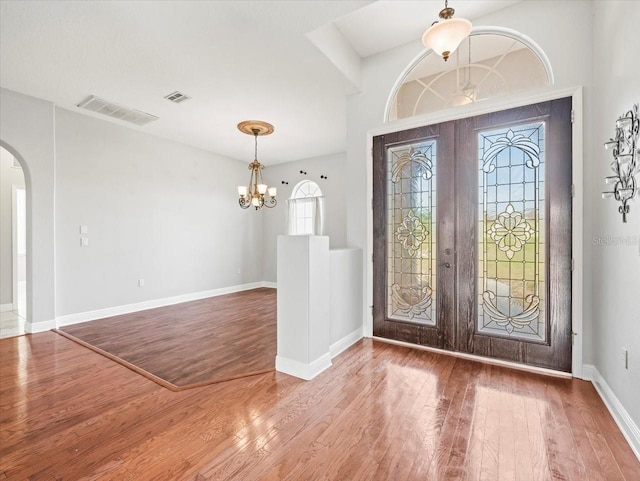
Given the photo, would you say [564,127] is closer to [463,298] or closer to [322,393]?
[463,298]

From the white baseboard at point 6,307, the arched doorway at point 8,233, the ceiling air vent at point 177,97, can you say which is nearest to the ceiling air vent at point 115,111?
the ceiling air vent at point 177,97

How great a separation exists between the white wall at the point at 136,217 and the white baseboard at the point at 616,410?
19.3ft

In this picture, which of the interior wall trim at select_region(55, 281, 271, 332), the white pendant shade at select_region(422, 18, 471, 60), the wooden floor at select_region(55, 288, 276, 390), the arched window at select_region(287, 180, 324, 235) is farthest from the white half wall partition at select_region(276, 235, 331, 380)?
the arched window at select_region(287, 180, 324, 235)

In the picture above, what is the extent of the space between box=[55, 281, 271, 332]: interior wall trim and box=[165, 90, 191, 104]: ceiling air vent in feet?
10.9

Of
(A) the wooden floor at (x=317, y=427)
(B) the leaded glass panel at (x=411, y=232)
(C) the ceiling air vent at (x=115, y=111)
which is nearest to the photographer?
(A) the wooden floor at (x=317, y=427)

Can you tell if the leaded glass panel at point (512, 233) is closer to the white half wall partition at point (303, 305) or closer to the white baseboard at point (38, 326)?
the white half wall partition at point (303, 305)

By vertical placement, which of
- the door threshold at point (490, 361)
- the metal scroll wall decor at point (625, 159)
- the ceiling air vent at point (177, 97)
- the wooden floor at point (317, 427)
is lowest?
the wooden floor at point (317, 427)

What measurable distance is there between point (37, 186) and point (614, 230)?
5.97 metres

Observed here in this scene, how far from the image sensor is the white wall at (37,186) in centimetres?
358

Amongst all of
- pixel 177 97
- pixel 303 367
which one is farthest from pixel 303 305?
pixel 177 97

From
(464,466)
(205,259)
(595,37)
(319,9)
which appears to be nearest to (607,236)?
(595,37)

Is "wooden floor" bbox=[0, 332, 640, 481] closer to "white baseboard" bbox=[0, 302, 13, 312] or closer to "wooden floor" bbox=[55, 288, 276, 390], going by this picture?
"wooden floor" bbox=[55, 288, 276, 390]

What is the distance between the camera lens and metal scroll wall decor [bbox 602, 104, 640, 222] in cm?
167

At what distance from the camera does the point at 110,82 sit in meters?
3.41
